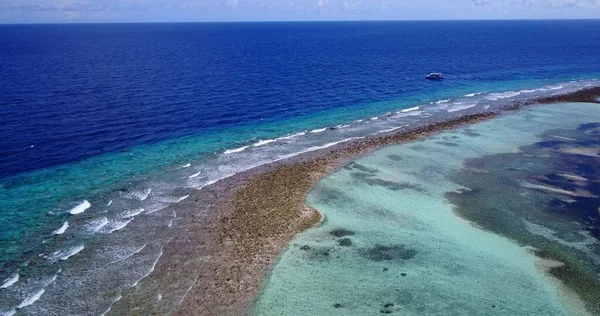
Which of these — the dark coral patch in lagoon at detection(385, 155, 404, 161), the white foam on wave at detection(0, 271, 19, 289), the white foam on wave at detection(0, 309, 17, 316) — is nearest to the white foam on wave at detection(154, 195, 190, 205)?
the white foam on wave at detection(0, 271, 19, 289)

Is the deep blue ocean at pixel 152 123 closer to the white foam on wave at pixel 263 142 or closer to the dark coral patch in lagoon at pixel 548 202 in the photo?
the white foam on wave at pixel 263 142

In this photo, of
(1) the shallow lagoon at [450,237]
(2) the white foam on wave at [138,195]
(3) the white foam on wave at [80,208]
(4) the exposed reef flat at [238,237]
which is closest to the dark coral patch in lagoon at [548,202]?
(1) the shallow lagoon at [450,237]

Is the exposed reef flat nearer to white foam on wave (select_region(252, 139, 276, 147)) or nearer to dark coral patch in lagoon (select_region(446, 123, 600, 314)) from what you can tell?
white foam on wave (select_region(252, 139, 276, 147))

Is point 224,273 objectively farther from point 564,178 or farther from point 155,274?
point 564,178

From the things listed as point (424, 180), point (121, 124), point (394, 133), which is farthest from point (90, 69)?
point (424, 180)

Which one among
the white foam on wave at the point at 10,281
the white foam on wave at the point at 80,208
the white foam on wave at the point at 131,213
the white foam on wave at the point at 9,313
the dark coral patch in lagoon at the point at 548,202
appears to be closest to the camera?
the white foam on wave at the point at 9,313

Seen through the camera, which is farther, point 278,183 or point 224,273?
point 278,183
